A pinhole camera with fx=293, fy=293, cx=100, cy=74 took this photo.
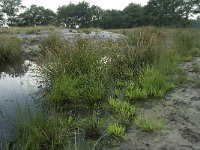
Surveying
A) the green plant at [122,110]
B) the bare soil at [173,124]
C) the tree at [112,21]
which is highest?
the tree at [112,21]

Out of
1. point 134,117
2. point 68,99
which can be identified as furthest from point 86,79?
point 134,117

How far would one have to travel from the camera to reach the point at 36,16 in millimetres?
69938

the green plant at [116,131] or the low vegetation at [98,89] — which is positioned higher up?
the low vegetation at [98,89]

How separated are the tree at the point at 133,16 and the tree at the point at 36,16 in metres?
17.3

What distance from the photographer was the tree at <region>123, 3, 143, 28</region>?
63.1 metres

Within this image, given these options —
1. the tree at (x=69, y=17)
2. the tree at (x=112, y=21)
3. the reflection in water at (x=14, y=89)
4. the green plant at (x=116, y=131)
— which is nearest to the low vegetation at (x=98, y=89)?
the green plant at (x=116, y=131)

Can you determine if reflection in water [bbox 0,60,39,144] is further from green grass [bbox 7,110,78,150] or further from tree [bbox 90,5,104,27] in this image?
tree [bbox 90,5,104,27]

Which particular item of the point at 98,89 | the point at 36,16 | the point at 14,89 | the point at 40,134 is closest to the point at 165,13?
the point at 36,16

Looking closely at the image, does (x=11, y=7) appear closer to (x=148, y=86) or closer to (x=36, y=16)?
(x=36, y=16)

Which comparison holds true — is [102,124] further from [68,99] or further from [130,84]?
[130,84]

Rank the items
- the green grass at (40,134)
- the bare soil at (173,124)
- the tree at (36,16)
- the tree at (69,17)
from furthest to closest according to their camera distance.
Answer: the tree at (69,17) < the tree at (36,16) < the bare soil at (173,124) < the green grass at (40,134)

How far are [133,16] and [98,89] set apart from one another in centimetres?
6323

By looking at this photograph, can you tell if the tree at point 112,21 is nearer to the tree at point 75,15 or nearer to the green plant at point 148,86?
the tree at point 75,15

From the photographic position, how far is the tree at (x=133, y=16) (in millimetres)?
63062
